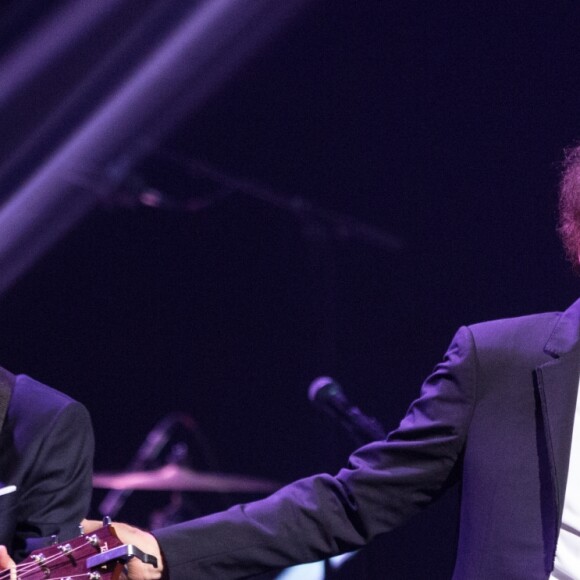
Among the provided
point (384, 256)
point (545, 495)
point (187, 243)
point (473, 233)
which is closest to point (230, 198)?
point (187, 243)

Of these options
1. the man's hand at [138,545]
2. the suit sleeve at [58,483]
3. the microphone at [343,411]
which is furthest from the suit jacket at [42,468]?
the microphone at [343,411]

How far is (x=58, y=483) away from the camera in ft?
8.39

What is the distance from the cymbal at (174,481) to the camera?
16.3 feet

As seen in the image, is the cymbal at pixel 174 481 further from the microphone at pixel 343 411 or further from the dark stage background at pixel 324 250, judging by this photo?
the microphone at pixel 343 411

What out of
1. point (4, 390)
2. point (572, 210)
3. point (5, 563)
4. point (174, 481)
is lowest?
point (174, 481)

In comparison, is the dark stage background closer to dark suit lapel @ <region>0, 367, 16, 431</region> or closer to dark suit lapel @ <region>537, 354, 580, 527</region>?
dark suit lapel @ <region>537, 354, 580, 527</region>

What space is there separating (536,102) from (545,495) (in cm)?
295

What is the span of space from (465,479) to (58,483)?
101cm

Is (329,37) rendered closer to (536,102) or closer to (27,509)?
(536,102)

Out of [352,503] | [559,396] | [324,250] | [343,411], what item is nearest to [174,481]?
[324,250]

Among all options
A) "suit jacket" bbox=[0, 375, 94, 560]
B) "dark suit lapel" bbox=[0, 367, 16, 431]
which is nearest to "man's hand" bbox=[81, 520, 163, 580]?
"suit jacket" bbox=[0, 375, 94, 560]

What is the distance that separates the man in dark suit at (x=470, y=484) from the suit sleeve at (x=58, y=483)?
42 cm

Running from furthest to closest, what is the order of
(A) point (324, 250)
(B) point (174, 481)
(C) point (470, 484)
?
(A) point (324, 250), (B) point (174, 481), (C) point (470, 484)

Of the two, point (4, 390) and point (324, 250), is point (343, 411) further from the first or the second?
point (324, 250)
